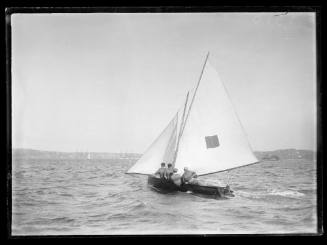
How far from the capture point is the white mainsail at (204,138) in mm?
4062

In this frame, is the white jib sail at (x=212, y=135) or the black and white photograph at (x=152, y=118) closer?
the black and white photograph at (x=152, y=118)

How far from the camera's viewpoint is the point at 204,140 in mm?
4277

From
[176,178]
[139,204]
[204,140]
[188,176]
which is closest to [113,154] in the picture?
[139,204]

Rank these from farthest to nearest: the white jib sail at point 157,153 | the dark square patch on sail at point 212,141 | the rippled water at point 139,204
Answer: the dark square patch on sail at point 212,141, the white jib sail at point 157,153, the rippled water at point 139,204

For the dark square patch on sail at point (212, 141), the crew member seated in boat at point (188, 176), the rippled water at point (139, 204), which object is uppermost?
the dark square patch on sail at point (212, 141)

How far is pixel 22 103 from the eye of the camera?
13.0 feet

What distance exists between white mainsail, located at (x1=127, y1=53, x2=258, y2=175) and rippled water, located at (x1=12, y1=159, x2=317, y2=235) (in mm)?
223

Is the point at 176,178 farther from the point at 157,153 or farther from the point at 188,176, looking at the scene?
the point at 157,153

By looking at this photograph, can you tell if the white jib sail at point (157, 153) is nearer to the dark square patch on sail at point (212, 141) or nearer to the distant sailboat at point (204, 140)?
the distant sailboat at point (204, 140)

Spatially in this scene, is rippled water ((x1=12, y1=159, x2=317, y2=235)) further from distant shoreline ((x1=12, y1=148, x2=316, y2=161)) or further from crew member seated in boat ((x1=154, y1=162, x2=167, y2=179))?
crew member seated in boat ((x1=154, y1=162, x2=167, y2=179))

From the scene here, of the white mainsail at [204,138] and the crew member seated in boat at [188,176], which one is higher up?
the white mainsail at [204,138]

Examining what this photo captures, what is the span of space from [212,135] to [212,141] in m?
0.06

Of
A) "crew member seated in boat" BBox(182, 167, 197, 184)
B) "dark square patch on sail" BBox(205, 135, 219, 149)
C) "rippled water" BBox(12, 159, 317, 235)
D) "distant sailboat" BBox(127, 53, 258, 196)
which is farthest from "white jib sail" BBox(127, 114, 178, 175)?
"dark square patch on sail" BBox(205, 135, 219, 149)

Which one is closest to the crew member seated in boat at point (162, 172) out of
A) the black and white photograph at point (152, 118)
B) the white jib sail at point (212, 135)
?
the black and white photograph at point (152, 118)
